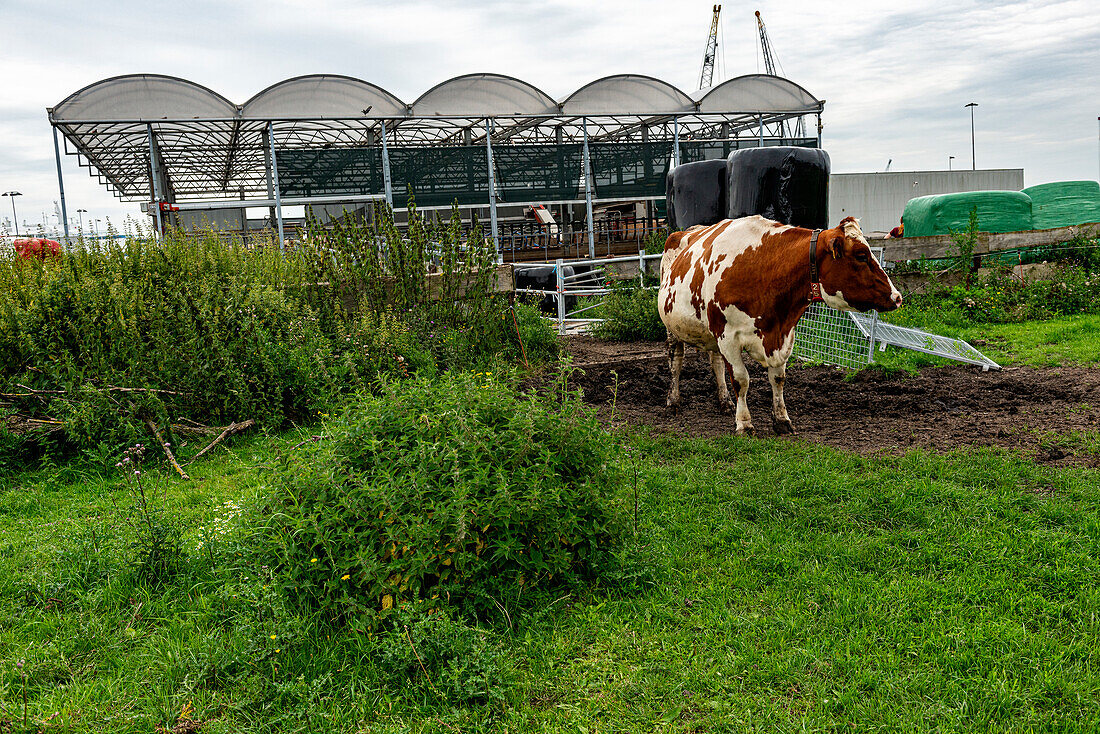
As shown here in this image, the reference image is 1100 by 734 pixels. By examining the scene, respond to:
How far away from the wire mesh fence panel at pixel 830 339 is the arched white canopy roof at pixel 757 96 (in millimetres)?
21885

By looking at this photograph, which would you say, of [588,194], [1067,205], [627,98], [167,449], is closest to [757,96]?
[627,98]

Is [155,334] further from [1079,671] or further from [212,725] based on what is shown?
[1079,671]

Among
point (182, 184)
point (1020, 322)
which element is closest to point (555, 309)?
point (1020, 322)

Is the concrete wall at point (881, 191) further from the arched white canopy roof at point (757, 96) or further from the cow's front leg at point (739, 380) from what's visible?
the cow's front leg at point (739, 380)

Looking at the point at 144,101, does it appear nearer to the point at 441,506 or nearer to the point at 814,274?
the point at 814,274

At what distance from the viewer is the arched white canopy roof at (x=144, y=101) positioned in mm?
22391

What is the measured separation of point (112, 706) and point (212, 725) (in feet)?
1.65

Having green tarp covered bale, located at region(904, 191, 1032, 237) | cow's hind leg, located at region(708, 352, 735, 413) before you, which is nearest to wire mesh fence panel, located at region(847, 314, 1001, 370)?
cow's hind leg, located at region(708, 352, 735, 413)

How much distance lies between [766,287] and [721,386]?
1559 millimetres

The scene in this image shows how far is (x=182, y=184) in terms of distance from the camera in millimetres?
41219

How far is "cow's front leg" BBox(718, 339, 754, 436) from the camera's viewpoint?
6426 millimetres

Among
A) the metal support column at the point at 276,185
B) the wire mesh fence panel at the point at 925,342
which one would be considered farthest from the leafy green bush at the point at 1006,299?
the metal support column at the point at 276,185

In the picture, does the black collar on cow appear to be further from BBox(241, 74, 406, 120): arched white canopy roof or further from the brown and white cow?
BBox(241, 74, 406, 120): arched white canopy roof

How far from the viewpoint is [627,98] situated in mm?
28328
